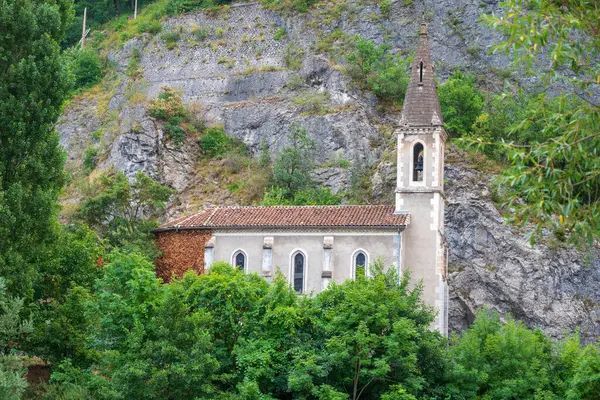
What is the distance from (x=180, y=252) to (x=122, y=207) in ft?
23.1

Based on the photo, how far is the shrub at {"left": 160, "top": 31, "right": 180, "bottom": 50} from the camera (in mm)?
81500

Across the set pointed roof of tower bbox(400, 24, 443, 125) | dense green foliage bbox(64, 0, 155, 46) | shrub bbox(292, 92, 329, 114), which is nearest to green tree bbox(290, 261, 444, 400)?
pointed roof of tower bbox(400, 24, 443, 125)

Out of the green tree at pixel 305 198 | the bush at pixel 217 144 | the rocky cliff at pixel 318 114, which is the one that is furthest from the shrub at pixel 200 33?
the green tree at pixel 305 198

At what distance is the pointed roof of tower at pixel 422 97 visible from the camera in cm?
5038

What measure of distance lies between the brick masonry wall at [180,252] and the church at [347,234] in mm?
52

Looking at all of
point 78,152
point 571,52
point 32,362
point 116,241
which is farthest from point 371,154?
point 571,52

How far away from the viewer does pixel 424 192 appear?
49.1 meters

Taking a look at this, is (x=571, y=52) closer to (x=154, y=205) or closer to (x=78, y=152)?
(x=154, y=205)

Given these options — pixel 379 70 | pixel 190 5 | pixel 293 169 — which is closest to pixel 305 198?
pixel 293 169

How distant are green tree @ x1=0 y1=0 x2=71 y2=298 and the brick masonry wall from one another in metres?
14.4

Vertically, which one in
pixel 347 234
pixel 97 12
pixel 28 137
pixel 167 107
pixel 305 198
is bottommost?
pixel 347 234

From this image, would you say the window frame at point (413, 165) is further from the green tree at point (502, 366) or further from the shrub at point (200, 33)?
the shrub at point (200, 33)

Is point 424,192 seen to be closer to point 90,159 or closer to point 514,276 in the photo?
point 514,276

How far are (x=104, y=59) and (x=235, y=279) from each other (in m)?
52.4
